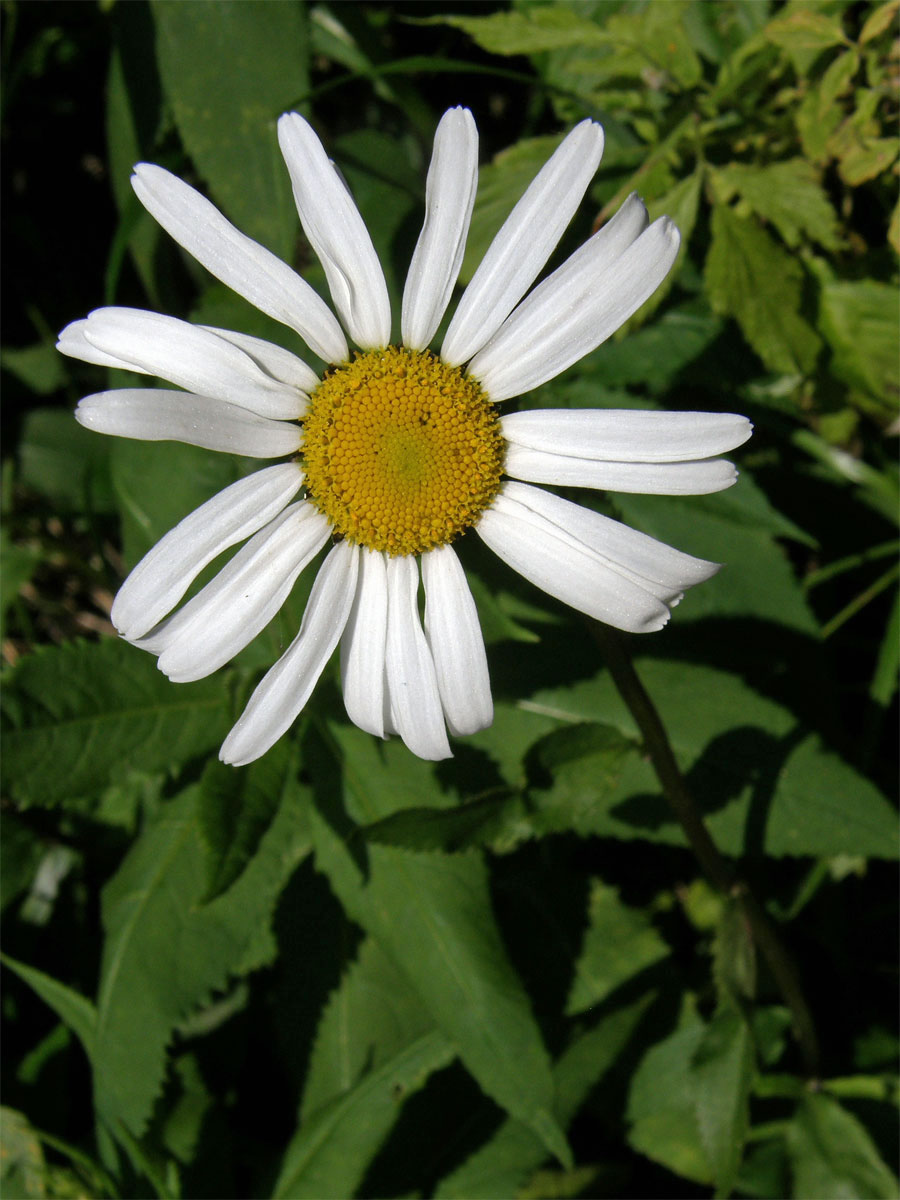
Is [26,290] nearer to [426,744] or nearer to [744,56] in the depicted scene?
[744,56]

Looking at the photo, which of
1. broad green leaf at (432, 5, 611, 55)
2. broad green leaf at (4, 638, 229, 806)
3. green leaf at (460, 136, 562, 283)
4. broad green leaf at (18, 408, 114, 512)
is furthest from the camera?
broad green leaf at (18, 408, 114, 512)

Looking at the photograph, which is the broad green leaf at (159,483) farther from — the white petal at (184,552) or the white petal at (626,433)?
the white petal at (626,433)

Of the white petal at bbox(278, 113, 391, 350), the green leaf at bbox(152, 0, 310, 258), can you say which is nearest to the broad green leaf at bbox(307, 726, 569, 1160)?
the white petal at bbox(278, 113, 391, 350)

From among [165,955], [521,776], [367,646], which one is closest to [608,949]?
[521,776]

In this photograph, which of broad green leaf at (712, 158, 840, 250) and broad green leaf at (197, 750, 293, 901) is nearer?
broad green leaf at (197, 750, 293, 901)

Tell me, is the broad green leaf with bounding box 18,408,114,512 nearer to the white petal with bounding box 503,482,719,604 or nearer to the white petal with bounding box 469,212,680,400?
the white petal with bounding box 469,212,680,400

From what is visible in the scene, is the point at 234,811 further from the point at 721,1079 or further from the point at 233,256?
the point at 721,1079

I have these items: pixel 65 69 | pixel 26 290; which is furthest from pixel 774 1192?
pixel 65 69
